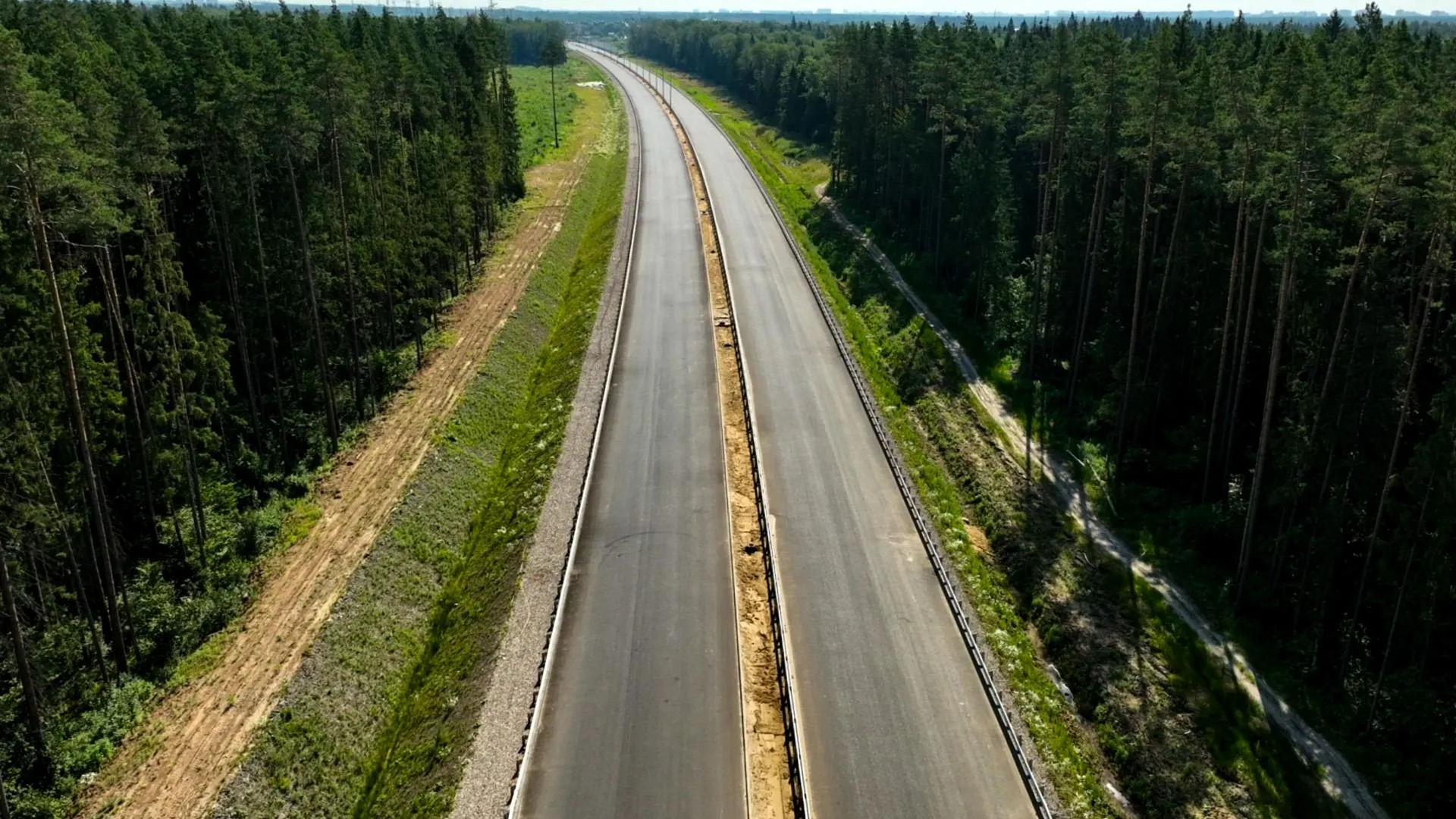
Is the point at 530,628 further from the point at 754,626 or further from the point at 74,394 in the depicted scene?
the point at 74,394

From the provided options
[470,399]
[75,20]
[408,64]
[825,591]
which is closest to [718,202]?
[408,64]

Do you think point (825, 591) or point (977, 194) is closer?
point (825, 591)

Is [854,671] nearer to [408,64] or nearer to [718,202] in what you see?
[408,64]

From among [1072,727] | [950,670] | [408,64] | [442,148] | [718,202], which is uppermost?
[408,64]

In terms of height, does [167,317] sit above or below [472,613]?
above

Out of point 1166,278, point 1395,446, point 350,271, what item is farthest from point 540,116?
point 1395,446

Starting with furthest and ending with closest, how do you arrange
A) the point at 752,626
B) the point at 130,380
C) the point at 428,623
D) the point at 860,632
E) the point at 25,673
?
the point at 428,623
the point at 130,380
the point at 752,626
the point at 860,632
the point at 25,673
